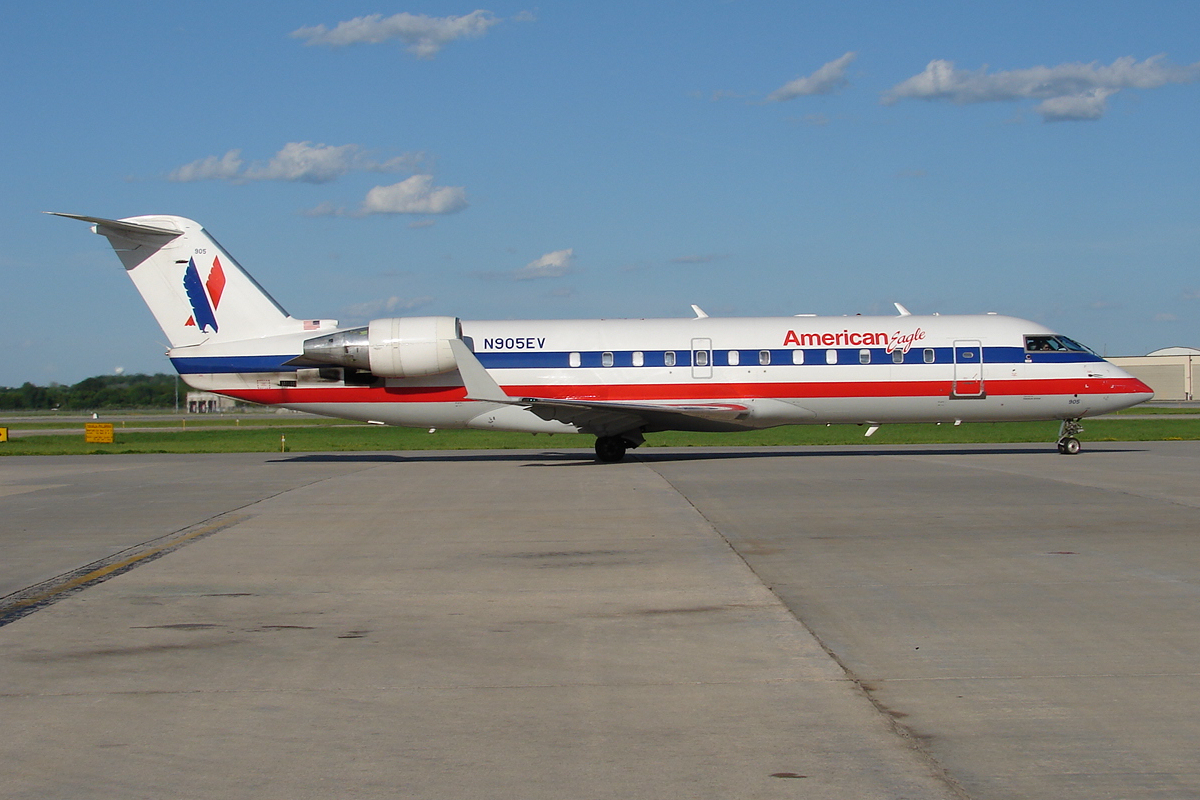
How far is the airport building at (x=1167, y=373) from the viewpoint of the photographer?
3752 inches

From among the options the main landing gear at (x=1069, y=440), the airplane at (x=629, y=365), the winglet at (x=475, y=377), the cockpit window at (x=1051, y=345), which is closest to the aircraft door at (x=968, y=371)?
the airplane at (x=629, y=365)

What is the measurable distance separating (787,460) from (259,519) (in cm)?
1331

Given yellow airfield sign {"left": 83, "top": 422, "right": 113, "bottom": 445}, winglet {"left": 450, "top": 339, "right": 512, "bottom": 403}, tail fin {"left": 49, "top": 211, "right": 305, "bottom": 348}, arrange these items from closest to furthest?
winglet {"left": 450, "top": 339, "right": 512, "bottom": 403}, tail fin {"left": 49, "top": 211, "right": 305, "bottom": 348}, yellow airfield sign {"left": 83, "top": 422, "right": 113, "bottom": 445}

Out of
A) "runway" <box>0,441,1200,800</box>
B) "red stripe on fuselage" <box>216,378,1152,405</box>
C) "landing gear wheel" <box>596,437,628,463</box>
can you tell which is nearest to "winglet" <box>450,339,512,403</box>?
"red stripe on fuselage" <box>216,378,1152,405</box>

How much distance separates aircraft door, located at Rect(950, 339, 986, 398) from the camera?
2491 cm

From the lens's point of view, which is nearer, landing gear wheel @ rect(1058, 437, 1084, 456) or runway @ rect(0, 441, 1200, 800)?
runway @ rect(0, 441, 1200, 800)

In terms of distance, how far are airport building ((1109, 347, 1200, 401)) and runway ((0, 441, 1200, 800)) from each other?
90669 millimetres

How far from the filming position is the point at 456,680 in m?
6.41

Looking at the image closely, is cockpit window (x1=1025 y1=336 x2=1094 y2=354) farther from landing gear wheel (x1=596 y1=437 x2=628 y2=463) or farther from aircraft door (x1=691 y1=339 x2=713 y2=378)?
landing gear wheel (x1=596 y1=437 x2=628 y2=463)

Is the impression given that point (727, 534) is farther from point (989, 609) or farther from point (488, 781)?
point (488, 781)

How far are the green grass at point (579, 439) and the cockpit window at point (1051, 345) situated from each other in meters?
7.04

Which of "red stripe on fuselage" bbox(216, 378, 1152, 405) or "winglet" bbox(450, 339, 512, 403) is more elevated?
"winglet" bbox(450, 339, 512, 403)

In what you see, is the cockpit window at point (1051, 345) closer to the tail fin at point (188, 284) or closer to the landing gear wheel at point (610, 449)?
the landing gear wheel at point (610, 449)

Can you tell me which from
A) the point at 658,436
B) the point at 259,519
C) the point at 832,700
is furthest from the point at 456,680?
the point at 658,436
